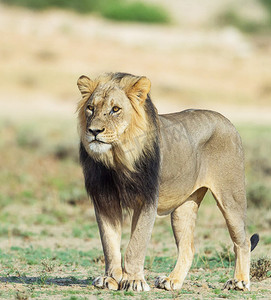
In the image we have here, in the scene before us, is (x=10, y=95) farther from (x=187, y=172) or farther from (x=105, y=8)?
(x=187, y=172)

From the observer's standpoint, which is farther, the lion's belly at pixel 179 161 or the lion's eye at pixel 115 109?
the lion's belly at pixel 179 161

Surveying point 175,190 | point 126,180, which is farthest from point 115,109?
Answer: point 175,190

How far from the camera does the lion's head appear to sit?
559cm

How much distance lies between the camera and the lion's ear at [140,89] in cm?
577

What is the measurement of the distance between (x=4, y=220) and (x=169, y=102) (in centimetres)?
Result: 2627

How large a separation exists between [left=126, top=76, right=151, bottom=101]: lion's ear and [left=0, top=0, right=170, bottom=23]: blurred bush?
166ft

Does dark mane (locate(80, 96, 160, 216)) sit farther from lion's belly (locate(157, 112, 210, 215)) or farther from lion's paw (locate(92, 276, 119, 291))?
lion's paw (locate(92, 276, 119, 291))

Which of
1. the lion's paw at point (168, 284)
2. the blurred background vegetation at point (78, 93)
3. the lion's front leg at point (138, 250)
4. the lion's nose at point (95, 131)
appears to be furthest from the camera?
the blurred background vegetation at point (78, 93)

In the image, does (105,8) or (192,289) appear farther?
(105,8)

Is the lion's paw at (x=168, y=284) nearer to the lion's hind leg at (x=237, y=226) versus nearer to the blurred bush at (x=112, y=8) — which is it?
the lion's hind leg at (x=237, y=226)

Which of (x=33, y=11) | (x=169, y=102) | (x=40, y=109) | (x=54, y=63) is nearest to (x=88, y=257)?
(x=40, y=109)

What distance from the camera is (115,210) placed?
5.95 metres

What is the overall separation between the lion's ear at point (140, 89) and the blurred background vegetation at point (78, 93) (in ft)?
12.3

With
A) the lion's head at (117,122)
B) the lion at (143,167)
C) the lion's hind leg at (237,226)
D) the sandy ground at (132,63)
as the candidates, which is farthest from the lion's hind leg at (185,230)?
the sandy ground at (132,63)
